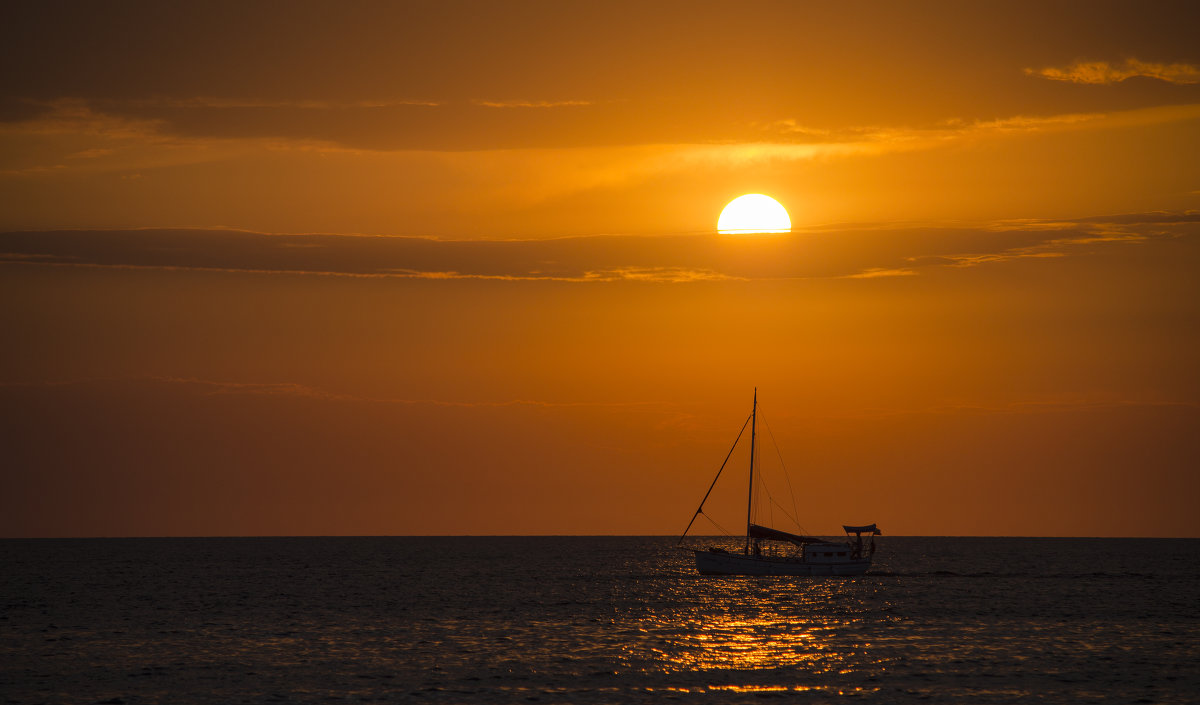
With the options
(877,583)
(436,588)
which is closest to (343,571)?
(436,588)

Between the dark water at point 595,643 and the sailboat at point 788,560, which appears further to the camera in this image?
the sailboat at point 788,560

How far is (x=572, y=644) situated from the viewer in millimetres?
70250

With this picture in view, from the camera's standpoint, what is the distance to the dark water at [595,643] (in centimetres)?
5419

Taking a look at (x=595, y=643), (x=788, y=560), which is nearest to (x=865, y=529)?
(x=788, y=560)

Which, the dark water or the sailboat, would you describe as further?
the sailboat

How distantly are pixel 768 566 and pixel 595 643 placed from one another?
230ft

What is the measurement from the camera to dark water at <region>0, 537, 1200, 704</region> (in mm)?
54188

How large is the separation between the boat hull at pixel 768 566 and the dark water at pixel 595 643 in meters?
8.84

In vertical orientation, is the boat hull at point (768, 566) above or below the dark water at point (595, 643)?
above

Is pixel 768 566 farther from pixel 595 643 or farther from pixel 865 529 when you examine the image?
pixel 595 643

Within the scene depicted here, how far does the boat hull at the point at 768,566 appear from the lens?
13812cm

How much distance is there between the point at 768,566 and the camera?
452 feet

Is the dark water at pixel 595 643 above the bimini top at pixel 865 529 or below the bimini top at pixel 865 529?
below

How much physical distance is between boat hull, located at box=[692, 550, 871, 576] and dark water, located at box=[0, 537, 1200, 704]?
29.0ft
